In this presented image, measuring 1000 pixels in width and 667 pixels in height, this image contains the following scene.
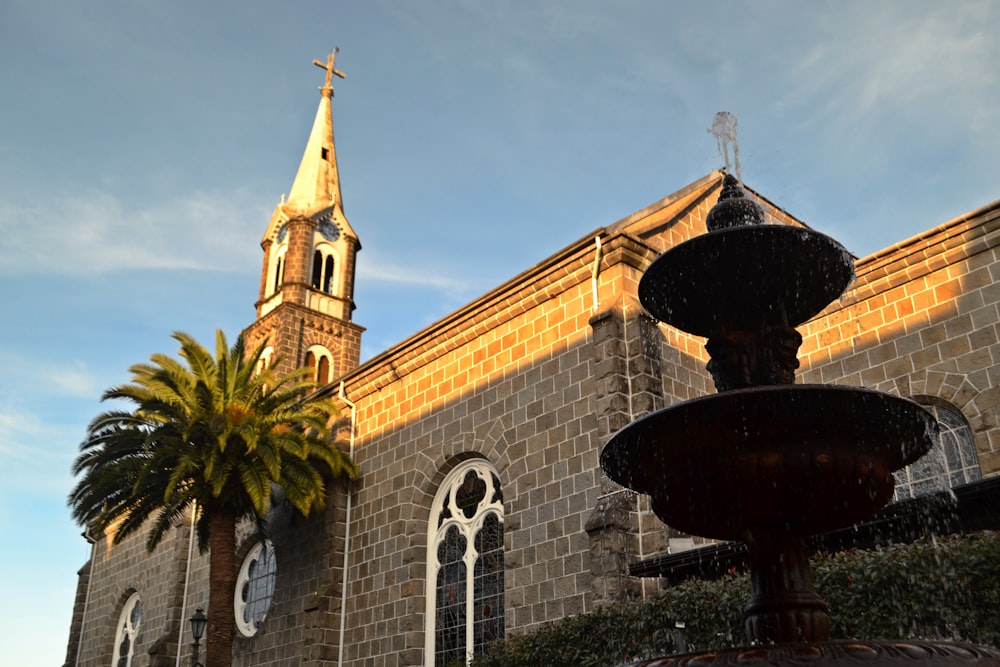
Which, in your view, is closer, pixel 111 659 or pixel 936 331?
pixel 936 331

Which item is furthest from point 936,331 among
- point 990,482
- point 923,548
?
point 923,548

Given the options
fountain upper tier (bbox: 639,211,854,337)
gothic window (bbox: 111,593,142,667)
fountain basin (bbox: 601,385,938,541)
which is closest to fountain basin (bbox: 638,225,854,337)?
fountain upper tier (bbox: 639,211,854,337)

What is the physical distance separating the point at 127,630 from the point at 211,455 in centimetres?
1480

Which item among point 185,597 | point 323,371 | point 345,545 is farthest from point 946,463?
point 323,371

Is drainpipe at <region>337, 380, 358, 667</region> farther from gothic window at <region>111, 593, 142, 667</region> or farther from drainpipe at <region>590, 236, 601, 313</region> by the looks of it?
gothic window at <region>111, 593, 142, 667</region>

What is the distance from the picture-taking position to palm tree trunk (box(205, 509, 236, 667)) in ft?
61.8

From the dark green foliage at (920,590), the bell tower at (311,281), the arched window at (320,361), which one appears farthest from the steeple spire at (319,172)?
the dark green foliage at (920,590)

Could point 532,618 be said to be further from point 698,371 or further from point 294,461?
point 294,461

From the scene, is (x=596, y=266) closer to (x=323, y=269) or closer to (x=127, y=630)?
(x=323, y=269)

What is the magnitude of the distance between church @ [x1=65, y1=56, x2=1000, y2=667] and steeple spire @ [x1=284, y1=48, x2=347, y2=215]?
1595 cm

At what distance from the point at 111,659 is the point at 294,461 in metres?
16.0

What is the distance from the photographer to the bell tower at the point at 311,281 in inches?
1266

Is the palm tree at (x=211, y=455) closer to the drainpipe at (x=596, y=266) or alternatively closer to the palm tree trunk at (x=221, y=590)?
the palm tree trunk at (x=221, y=590)

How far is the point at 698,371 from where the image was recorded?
1520cm
